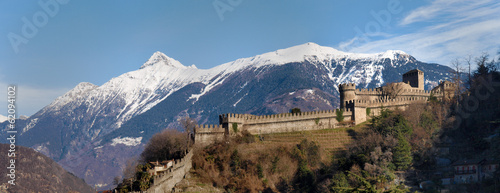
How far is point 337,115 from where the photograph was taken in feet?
344

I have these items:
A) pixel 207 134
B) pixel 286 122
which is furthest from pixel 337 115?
pixel 207 134

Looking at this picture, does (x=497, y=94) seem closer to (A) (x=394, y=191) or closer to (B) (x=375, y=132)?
(B) (x=375, y=132)

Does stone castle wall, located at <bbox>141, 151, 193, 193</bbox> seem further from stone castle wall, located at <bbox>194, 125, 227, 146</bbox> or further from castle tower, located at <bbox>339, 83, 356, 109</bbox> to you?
castle tower, located at <bbox>339, 83, 356, 109</bbox>

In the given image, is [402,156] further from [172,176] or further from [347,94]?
[172,176]

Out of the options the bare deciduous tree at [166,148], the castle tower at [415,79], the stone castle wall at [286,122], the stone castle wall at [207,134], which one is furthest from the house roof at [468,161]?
the bare deciduous tree at [166,148]

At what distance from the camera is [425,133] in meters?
97.4

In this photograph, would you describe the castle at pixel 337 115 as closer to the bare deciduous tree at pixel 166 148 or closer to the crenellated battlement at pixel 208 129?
the crenellated battlement at pixel 208 129

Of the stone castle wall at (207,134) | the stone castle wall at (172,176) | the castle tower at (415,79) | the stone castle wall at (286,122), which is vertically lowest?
the stone castle wall at (172,176)

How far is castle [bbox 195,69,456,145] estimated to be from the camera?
98.2 metres

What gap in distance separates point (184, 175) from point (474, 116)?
5021 cm

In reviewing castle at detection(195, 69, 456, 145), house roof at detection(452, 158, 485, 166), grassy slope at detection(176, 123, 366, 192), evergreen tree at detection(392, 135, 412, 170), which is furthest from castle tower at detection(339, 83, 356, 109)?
house roof at detection(452, 158, 485, 166)

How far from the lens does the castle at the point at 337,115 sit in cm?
9821

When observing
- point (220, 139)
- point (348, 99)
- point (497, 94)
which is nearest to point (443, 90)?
point (497, 94)

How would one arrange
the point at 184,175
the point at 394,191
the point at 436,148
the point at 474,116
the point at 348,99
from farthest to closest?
1. the point at 348,99
2. the point at 474,116
3. the point at 436,148
4. the point at 184,175
5. the point at 394,191
